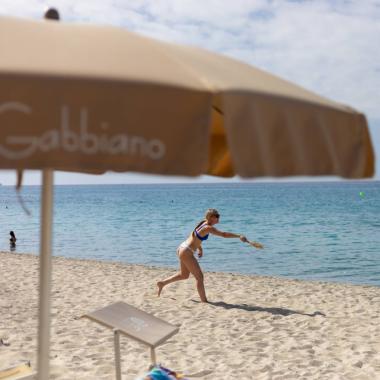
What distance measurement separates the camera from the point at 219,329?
24.1ft

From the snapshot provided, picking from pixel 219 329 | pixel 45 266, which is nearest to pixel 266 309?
pixel 219 329

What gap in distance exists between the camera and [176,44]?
2.79 m

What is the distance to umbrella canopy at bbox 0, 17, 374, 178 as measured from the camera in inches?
71.9

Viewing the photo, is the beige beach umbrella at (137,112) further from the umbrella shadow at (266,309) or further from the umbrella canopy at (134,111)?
the umbrella shadow at (266,309)

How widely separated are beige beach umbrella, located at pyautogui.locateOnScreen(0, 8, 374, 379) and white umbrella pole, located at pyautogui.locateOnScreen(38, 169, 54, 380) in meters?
0.93

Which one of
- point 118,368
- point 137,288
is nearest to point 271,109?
point 118,368

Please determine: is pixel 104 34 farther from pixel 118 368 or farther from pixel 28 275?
pixel 28 275

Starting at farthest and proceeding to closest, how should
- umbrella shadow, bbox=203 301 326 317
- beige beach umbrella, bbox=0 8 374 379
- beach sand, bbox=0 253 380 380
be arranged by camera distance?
umbrella shadow, bbox=203 301 326 317, beach sand, bbox=0 253 380 380, beige beach umbrella, bbox=0 8 374 379

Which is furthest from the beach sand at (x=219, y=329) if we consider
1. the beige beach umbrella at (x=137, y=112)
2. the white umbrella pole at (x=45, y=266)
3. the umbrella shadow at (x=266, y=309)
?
the beige beach umbrella at (x=137, y=112)

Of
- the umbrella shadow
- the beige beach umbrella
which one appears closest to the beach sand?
the umbrella shadow

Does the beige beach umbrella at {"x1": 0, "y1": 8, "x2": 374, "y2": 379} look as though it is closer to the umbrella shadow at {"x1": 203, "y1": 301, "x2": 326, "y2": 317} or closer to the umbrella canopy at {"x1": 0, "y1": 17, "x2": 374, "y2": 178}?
the umbrella canopy at {"x1": 0, "y1": 17, "x2": 374, "y2": 178}

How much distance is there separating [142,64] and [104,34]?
14.6 inches

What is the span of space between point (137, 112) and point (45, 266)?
53.3 inches

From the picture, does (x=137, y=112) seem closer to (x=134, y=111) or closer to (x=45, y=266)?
(x=134, y=111)
